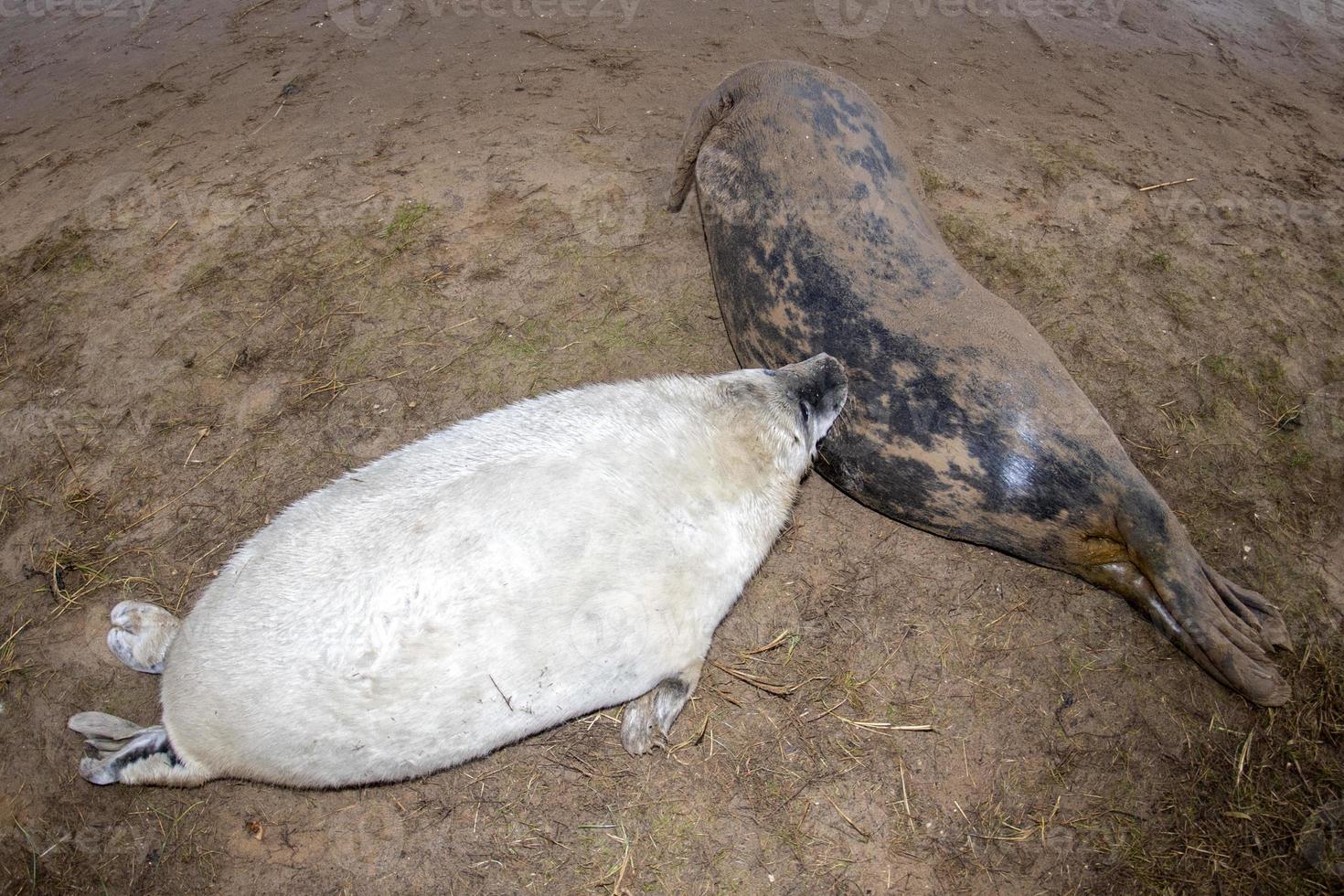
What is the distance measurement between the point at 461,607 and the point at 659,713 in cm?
90

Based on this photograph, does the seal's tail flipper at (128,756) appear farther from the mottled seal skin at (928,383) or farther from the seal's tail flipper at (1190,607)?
the seal's tail flipper at (1190,607)

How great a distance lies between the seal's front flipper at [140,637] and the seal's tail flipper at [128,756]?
0.21 meters

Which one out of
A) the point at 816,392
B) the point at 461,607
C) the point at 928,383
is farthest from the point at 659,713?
the point at 928,383

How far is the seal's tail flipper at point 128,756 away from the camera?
2443mm

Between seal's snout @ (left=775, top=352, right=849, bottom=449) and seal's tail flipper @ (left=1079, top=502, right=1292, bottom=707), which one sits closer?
seal's tail flipper @ (left=1079, top=502, right=1292, bottom=707)

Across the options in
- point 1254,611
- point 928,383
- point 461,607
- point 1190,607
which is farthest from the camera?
point 1254,611

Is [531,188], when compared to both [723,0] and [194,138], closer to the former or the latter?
[194,138]

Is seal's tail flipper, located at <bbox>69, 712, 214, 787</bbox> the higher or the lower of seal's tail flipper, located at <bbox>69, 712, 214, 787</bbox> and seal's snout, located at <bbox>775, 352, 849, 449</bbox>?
the lower

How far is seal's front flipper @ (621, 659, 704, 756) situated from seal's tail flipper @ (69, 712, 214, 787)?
4.46ft

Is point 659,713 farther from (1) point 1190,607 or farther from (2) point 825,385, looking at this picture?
(1) point 1190,607

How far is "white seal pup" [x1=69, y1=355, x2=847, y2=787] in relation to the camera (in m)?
2.13

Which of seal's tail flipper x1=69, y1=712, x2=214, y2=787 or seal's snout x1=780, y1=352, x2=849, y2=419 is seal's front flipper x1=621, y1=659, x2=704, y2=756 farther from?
seal's tail flipper x1=69, y1=712, x2=214, y2=787

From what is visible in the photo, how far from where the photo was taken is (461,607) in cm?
214

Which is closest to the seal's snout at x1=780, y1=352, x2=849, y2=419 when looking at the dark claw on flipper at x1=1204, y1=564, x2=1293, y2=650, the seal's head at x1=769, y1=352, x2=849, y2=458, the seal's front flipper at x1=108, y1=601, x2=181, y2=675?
the seal's head at x1=769, y1=352, x2=849, y2=458
